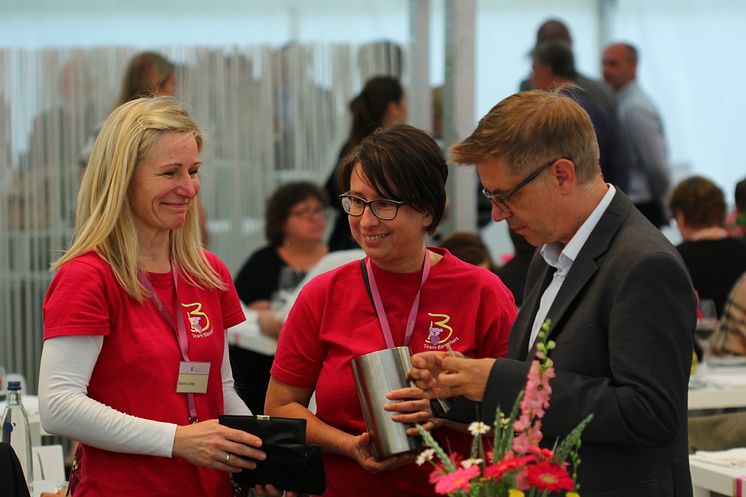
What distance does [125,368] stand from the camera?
230 centimetres

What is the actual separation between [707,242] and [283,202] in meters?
2.15

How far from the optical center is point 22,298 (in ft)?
19.9

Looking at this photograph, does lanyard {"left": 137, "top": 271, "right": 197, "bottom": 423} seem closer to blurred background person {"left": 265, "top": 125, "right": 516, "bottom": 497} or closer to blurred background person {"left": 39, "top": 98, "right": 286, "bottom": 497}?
blurred background person {"left": 39, "top": 98, "right": 286, "bottom": 497}

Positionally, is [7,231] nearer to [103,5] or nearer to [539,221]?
[103,5]

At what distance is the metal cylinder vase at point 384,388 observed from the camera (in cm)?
219

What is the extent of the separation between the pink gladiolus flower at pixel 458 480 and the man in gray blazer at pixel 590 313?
13.7 inches

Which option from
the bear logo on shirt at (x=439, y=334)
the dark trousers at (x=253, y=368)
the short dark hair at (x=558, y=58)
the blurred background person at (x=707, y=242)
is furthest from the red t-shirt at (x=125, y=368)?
the short dark hair at (x=558, y=58)

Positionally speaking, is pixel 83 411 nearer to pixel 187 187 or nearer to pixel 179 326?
pixel 179 326

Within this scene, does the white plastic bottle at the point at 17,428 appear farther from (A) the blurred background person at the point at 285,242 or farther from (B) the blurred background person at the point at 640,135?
(B) the blurred background person at the point at 640,135

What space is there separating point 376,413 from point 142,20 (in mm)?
4521

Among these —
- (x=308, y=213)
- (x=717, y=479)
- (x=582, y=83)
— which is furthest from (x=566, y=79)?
(x=717, y=479)

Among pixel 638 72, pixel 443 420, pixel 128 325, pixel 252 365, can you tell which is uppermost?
pixel 638 72

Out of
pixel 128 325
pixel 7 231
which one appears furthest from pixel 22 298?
pixel 128 325

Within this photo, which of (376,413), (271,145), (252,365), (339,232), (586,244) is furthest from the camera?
(271,145)
